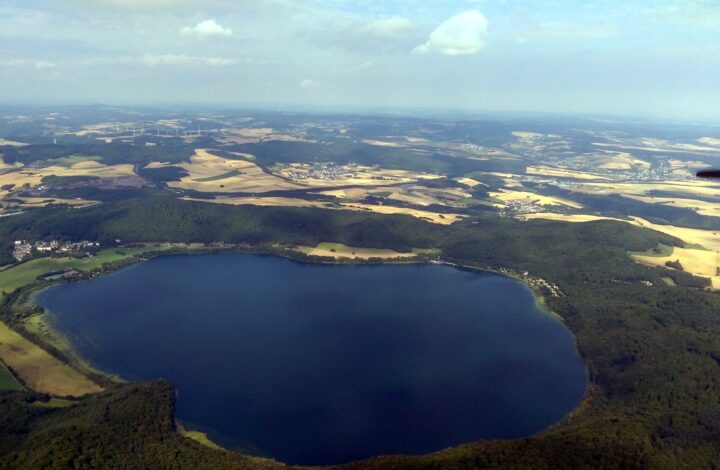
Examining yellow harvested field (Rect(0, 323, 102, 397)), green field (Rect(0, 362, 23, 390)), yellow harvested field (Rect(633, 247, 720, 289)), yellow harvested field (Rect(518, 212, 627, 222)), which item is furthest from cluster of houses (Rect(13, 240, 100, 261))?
yellow harvested field (Rect(633, 247, 720, 289))

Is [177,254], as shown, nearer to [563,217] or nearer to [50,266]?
[50,266]

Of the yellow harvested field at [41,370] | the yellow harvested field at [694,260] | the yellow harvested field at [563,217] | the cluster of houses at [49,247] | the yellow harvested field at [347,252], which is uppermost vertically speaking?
the yellow harvested field at [563,217]

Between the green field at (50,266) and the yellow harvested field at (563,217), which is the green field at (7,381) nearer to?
the green field at (50,266)

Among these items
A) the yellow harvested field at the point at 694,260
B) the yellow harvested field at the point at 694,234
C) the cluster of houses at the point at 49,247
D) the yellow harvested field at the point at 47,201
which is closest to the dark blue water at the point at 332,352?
the cluster of houses at the point at 49,247

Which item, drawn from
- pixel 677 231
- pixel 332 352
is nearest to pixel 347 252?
pixel 332 352

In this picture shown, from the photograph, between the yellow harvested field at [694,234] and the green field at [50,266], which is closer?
the green field at [50,266]

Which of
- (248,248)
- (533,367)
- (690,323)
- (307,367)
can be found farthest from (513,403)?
(248,248)

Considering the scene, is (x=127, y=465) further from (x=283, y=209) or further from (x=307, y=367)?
(x=283, y=209)

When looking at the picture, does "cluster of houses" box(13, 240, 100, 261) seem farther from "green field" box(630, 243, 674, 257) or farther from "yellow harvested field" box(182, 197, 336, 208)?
"green field" box(630, 243, 674, 257)
